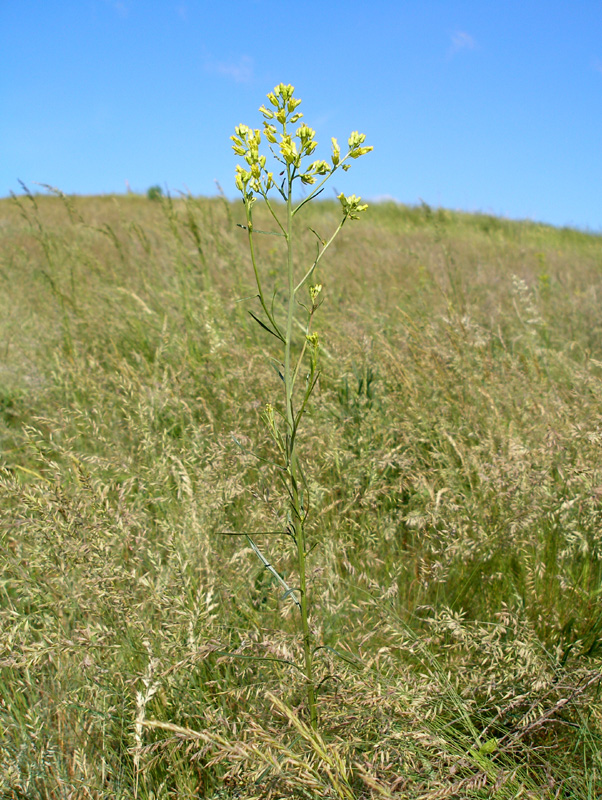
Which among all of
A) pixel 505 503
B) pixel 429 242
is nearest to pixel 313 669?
pixel 505 503

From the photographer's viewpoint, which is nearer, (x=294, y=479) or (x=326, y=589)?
(x=294, y=479)

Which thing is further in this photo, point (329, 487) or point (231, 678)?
point (329, 487)

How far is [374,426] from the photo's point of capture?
7.30ft

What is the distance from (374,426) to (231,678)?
117 cm

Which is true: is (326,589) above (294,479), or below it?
below

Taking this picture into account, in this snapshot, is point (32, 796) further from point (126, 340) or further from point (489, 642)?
point (126, 340)

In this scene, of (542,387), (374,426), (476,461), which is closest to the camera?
(476,461)

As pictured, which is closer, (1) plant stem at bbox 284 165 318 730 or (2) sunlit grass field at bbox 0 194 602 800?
(1) plant stem at bbox 284 165 318 730

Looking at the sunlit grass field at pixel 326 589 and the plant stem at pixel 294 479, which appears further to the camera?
the sunlit grass field at pixel 326 589

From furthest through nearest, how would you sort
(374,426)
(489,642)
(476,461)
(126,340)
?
(126,340)
(374,426)
(476,461)
(489,642)

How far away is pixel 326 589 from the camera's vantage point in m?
1.54

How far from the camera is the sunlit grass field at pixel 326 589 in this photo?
113 cm

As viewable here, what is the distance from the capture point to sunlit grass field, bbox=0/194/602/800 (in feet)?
3.71

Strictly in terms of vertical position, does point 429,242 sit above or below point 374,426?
above
